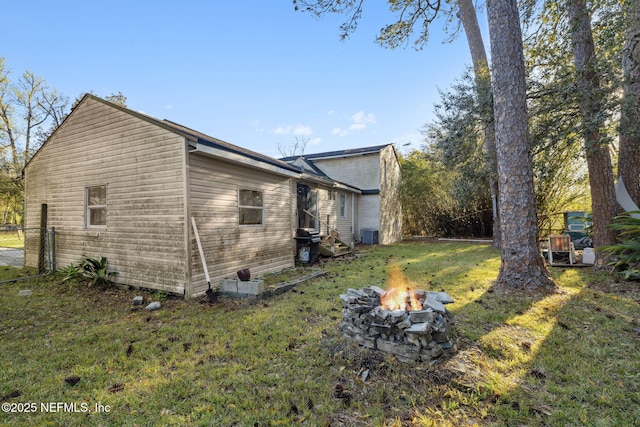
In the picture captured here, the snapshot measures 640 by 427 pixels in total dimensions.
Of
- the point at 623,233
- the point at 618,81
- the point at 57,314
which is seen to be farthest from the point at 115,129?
the point at 623,233

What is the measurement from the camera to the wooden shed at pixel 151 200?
515cm

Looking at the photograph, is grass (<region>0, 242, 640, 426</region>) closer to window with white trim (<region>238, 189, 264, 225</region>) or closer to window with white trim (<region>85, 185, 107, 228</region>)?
window with white trim (<region>85, 185, 107, 228</region>)

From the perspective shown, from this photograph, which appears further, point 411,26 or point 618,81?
point 411,26

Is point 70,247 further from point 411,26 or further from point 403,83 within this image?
point 403,83

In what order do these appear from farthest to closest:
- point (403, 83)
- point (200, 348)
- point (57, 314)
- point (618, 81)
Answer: point (403, 83) → point (618, 81) → point (57, 314) → point (200, 348)

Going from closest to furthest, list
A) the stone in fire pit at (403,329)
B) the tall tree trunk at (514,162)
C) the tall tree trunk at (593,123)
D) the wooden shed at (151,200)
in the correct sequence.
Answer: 1. the stone in fire pit at (403,329)
2. the tall tree trunk at (514,162)
3. the wooden shed at (151,200)
4. the tall tree trunk at (593,123)

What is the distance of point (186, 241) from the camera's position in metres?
5.00

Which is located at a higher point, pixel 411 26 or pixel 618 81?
pixel 411 26

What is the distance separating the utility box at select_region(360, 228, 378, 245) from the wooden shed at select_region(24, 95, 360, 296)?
7.87 m

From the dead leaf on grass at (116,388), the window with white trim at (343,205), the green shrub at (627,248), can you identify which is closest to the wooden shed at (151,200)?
the dead leaf on grass at (116,388)

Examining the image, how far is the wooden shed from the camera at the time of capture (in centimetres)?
515

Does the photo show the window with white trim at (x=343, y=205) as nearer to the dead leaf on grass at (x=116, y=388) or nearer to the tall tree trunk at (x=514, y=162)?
the tall tree trunk at (x=514, y=162)

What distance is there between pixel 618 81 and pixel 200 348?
8.17m

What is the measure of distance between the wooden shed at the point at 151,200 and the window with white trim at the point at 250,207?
3cm
